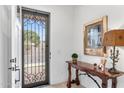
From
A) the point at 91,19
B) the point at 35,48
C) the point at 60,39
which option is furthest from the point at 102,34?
the point at 35,48

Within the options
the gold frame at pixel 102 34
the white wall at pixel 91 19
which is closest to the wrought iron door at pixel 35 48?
the white wall at pixel 91 19

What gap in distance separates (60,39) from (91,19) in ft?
3.38

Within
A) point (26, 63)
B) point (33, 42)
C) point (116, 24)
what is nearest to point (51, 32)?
point (33, 42)

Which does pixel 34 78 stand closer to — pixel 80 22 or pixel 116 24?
pixel 80 22

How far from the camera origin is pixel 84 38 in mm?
3148

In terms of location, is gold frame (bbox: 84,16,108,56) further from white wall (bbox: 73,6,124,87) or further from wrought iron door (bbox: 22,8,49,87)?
wrought iron door (bbox: 22,8,49,87)

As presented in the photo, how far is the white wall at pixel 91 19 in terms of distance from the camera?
2201mm

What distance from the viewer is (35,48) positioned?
128 inches

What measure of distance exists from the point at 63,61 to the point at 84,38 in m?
0.93

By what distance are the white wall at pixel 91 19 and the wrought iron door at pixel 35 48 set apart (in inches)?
33.5

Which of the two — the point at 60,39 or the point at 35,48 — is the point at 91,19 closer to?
the point at 60,39

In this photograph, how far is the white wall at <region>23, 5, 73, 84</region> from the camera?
11.0 feet
